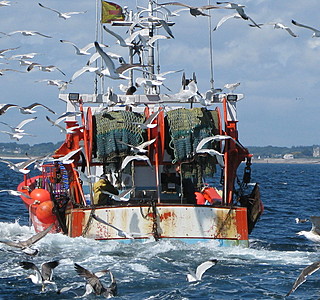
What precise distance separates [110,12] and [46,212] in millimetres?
9083

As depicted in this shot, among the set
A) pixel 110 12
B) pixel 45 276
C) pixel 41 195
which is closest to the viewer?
pixel 45 276

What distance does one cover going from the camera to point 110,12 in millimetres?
27797

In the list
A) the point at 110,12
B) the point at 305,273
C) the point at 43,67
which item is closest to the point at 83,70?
the point at 43,67

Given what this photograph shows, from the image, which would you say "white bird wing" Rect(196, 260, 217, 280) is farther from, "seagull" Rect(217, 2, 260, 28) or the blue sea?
"seagull" Rect(217, 2, 260, 28)

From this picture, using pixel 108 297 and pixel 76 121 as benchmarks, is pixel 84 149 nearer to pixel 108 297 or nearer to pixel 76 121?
pixel 76 121

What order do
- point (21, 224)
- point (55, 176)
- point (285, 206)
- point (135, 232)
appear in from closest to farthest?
point (135, 232) < point (55, 176) < point (21, 224) < point (285, 206)

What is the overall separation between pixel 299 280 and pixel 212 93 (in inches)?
304

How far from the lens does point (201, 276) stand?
590 inches

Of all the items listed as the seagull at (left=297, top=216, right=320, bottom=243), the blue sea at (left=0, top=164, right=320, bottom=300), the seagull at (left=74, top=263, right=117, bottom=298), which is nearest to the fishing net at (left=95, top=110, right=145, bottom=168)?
the blue sea at (left=0, top=164, right=320, bottom=300)

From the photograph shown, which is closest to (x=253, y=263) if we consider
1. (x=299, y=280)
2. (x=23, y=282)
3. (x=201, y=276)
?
(x=201, y=276)

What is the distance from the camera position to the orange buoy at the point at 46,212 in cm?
2203

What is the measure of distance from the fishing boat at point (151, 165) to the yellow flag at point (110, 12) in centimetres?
602

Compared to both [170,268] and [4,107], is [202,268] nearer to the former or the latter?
[170,268]

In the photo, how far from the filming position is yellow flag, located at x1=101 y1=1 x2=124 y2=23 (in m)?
27.5
